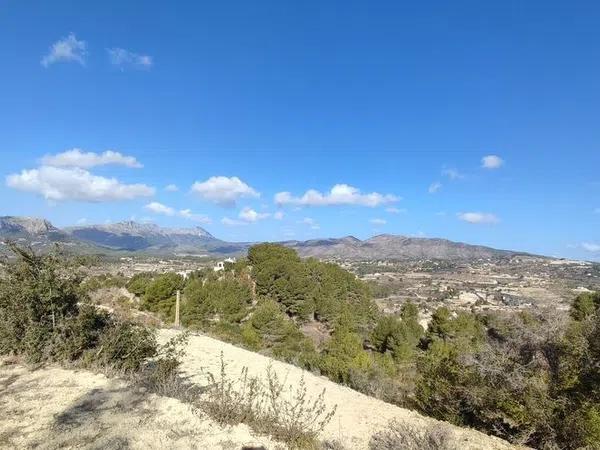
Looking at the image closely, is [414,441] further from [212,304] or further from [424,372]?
[212,304]

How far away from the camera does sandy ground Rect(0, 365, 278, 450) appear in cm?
482

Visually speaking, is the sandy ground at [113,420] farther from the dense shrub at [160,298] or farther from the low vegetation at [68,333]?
the dense shrub at [160,298]

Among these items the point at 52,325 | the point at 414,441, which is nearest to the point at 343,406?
the point at 414,441

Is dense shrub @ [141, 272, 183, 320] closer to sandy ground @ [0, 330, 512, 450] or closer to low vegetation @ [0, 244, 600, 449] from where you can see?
low vegetation @ [0, 244, 600, 449]

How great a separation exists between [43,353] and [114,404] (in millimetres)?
2527

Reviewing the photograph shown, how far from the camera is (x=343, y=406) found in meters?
8.50

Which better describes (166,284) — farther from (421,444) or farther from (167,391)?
(421,444)

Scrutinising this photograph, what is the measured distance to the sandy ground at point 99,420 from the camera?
190 inches

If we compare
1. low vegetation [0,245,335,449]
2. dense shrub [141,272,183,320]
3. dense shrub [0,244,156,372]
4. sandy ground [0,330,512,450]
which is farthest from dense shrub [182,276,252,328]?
sandy ground [0,330,512,450]

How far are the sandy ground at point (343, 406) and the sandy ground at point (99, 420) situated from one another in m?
1.83

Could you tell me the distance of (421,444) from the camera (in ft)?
18.2

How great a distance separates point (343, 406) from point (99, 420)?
4613mm

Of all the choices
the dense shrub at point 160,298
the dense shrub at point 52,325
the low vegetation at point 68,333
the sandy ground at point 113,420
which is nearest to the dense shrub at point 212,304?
the dense shrub at point 160,298

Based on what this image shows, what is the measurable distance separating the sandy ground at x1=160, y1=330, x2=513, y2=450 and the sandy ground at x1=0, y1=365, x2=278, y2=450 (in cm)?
183
